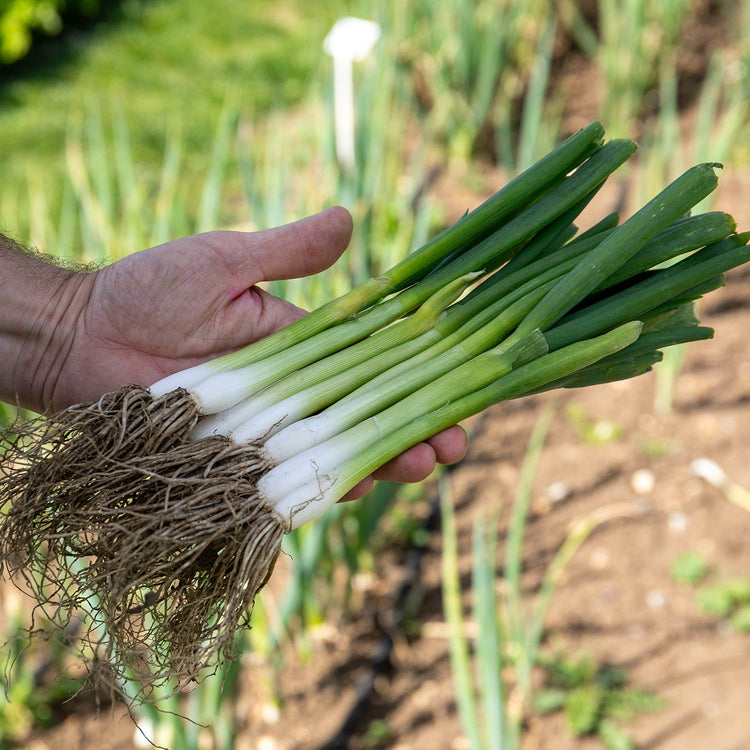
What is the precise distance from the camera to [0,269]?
1470 millimetres

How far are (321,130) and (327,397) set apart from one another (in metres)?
1.72

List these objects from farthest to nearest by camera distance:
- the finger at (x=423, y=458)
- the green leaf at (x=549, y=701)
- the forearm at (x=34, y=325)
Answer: the green leaf at (x=549, y=701) < the forearm at (x=34, y=325) < the finger at (x=423, y=458)

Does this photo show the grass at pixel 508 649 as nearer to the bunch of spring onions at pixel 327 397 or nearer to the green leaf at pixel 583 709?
the green leaf at pixel 583 709

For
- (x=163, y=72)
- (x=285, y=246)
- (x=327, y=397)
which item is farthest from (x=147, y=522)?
(x=163, y=72)

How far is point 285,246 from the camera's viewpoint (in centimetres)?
149

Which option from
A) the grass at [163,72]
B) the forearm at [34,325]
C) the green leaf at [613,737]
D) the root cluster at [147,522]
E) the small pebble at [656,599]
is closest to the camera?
the root cluster at [147,522]

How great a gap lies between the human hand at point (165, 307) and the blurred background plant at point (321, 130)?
0.75 feet

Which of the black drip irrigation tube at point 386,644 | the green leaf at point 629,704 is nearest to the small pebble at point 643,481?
the black drip irrigation tube at point 386,644

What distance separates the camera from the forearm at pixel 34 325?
57.0 inches

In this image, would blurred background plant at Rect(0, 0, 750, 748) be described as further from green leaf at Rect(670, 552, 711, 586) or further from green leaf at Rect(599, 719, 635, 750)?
green leaf at Rect(670, 552, 711, 586)

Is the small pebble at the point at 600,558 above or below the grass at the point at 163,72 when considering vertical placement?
below

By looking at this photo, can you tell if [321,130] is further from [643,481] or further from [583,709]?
[583,709]

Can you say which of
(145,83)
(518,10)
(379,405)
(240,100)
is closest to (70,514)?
(379,405)

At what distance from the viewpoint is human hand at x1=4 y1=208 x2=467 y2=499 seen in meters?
1.45
